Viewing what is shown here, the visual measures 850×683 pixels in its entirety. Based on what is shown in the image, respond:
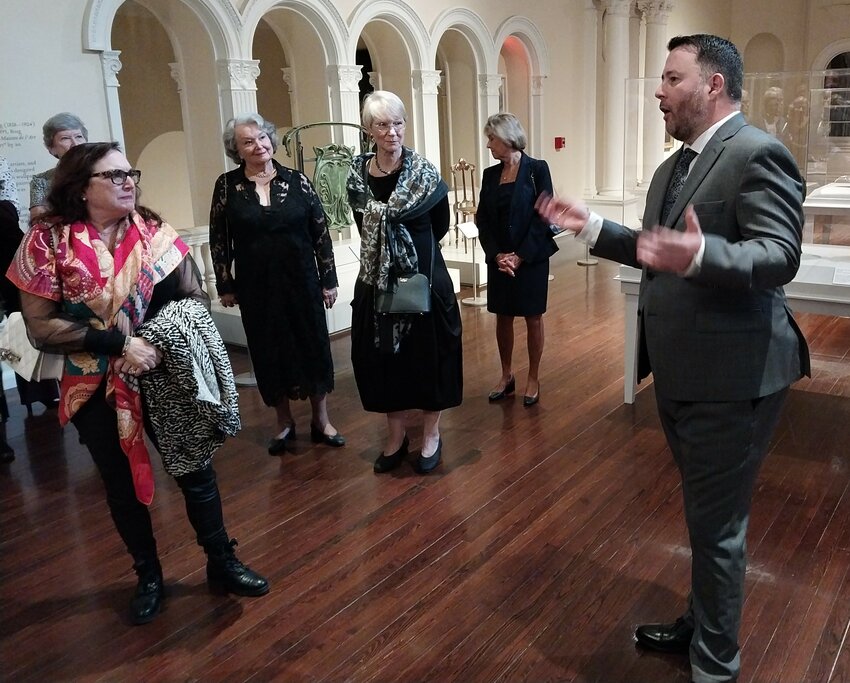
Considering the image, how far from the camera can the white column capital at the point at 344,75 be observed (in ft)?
24.5

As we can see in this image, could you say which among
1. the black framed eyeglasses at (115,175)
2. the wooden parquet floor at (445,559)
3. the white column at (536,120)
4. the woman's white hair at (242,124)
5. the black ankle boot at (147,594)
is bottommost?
the wooden parquet floor at (445,559)

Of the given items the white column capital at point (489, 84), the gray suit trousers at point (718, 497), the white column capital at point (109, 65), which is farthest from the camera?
the white column capital at point (489, 84)

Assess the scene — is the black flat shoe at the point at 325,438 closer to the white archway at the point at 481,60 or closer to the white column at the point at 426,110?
the white column at the point at 426,110

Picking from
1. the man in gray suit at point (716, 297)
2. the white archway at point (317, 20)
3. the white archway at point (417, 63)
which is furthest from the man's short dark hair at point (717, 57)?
the white archway at point (417, 63)

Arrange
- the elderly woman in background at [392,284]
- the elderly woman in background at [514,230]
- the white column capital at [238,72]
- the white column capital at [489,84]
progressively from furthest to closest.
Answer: the white column capital at [489,84]
the white column capital at [238,72]
the elderly woman in background at [514,230]
the elderly woman in background at [392,284]

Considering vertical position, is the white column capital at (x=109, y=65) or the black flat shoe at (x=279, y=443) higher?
the white column capital at (x=109, y=65)

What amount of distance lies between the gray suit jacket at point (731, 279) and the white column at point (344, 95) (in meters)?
5.97

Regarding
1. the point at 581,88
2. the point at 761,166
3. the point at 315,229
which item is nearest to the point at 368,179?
the point at 315,229

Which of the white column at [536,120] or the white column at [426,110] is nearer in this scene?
the white column at [426,110]

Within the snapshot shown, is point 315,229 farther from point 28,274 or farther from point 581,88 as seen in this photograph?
point 581,88

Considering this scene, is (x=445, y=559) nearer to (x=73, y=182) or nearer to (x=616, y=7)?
(x=73, y=182)

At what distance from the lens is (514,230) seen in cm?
425

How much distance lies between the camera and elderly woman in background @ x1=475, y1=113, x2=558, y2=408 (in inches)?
165

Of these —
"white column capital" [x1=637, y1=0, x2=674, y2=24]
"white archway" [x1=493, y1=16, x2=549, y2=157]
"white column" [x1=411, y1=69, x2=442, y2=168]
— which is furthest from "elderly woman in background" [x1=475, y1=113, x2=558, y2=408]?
"white column capital" [x1=637, y1=0, x2=674, y2=24]
